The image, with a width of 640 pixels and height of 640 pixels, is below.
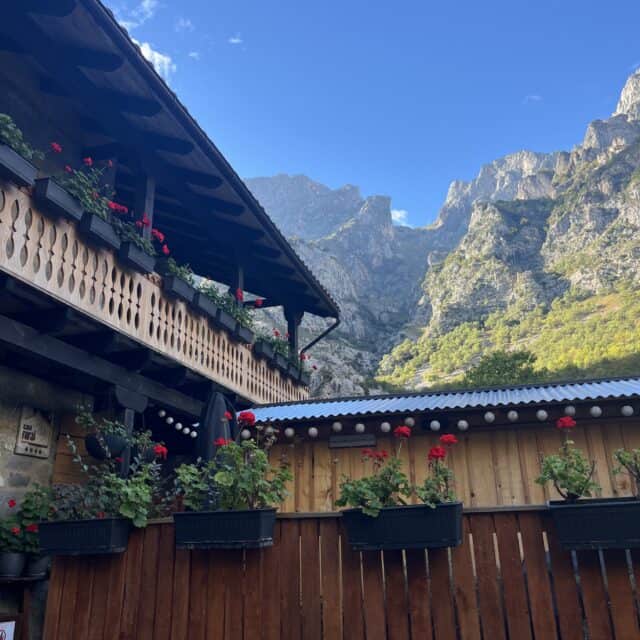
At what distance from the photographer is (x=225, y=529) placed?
3.70 m

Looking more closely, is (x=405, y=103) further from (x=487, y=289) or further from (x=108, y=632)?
(x=108, y=632)

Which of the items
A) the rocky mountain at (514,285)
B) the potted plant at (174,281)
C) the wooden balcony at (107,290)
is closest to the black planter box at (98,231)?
the wooden balcony at (107,290)

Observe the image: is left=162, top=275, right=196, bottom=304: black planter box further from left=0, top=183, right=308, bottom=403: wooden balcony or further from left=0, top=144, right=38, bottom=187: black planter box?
left=0, top=144, right=38, bottom=187: black planter box

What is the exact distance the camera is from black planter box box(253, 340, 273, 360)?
9961 mm

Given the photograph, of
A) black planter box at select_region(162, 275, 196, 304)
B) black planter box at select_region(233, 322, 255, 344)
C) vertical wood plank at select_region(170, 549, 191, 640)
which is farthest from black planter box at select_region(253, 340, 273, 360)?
vertical wood plank at select_region(170, 549, 191, 640)

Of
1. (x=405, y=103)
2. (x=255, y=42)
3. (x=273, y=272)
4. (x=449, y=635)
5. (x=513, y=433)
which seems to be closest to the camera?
(x=449, y=635)

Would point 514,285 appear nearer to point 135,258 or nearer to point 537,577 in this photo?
point 135,258

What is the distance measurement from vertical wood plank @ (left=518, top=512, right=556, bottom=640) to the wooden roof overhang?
550cm

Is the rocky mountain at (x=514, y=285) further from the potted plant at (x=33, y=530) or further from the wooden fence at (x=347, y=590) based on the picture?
the wooden fence at (x=347, y=590)

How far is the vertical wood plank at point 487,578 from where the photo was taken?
329 centimetres

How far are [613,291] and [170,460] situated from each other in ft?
123

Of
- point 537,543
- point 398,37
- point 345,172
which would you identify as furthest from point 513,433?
point 345,172

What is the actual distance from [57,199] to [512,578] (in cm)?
476

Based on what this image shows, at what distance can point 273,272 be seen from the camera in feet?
38.0
